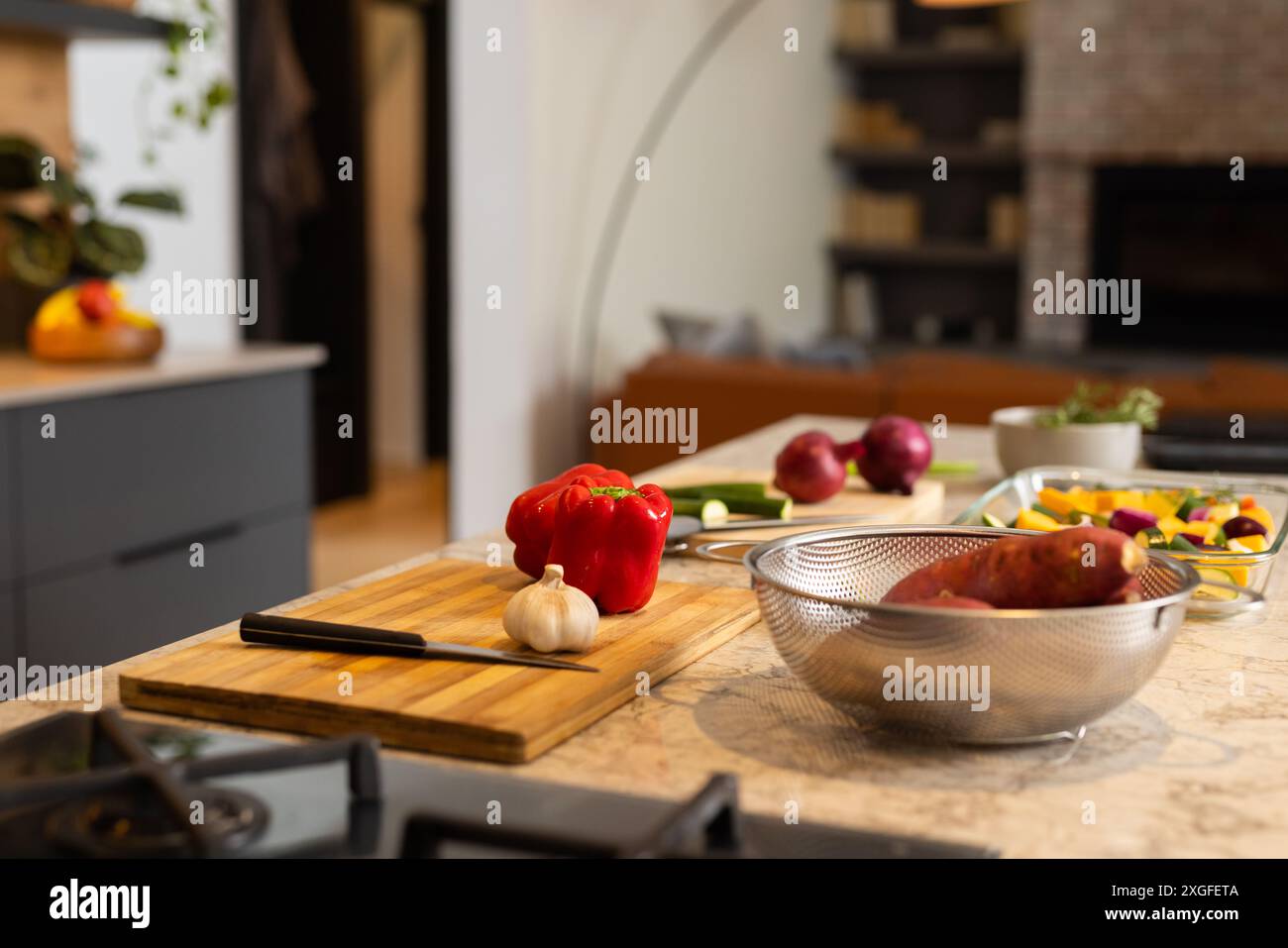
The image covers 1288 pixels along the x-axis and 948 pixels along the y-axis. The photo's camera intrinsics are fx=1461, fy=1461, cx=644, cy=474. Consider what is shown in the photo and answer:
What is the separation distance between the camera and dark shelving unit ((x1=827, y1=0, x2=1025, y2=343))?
334 inches

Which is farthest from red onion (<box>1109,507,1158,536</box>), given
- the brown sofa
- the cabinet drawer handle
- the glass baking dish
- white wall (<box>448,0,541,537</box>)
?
white wall (<box>448,0,541,537</box>)

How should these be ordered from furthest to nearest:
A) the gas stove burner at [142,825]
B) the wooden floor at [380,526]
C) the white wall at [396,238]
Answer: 1. the white wall at [396,238]
2. the wooden floor at [380,526]
3. the gas stove burner at [142,825]

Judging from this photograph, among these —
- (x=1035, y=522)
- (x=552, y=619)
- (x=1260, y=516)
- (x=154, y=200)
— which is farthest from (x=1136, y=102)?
(x=552, y=619)

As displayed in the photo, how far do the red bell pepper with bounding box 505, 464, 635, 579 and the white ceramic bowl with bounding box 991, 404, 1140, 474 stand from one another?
2.66 feet

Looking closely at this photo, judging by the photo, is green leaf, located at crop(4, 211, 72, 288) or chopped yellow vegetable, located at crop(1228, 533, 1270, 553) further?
green leaf, located at crop(4, 211, 72, 288)

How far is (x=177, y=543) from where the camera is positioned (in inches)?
122

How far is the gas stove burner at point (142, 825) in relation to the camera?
764 mm

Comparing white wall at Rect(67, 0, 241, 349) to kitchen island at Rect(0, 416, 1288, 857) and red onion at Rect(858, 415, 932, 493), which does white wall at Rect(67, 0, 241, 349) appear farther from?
kitchen island at Rect(0, 416, 1288, 857)

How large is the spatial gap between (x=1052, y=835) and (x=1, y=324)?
3.13 meters

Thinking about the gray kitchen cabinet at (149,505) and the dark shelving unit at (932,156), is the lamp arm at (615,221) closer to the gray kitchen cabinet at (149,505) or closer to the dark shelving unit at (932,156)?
the gray kitchen cabinet at (149,505)

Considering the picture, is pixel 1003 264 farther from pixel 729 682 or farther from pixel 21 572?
pixel 729 682

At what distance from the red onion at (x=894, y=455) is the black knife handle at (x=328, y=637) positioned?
0.90 metres

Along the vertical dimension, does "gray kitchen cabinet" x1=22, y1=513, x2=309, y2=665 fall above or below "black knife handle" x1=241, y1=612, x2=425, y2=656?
below

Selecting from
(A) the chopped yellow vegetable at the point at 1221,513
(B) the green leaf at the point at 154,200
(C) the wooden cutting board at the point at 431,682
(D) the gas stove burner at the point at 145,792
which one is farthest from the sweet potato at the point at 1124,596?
(B) the green leaf at the point at 154,200
